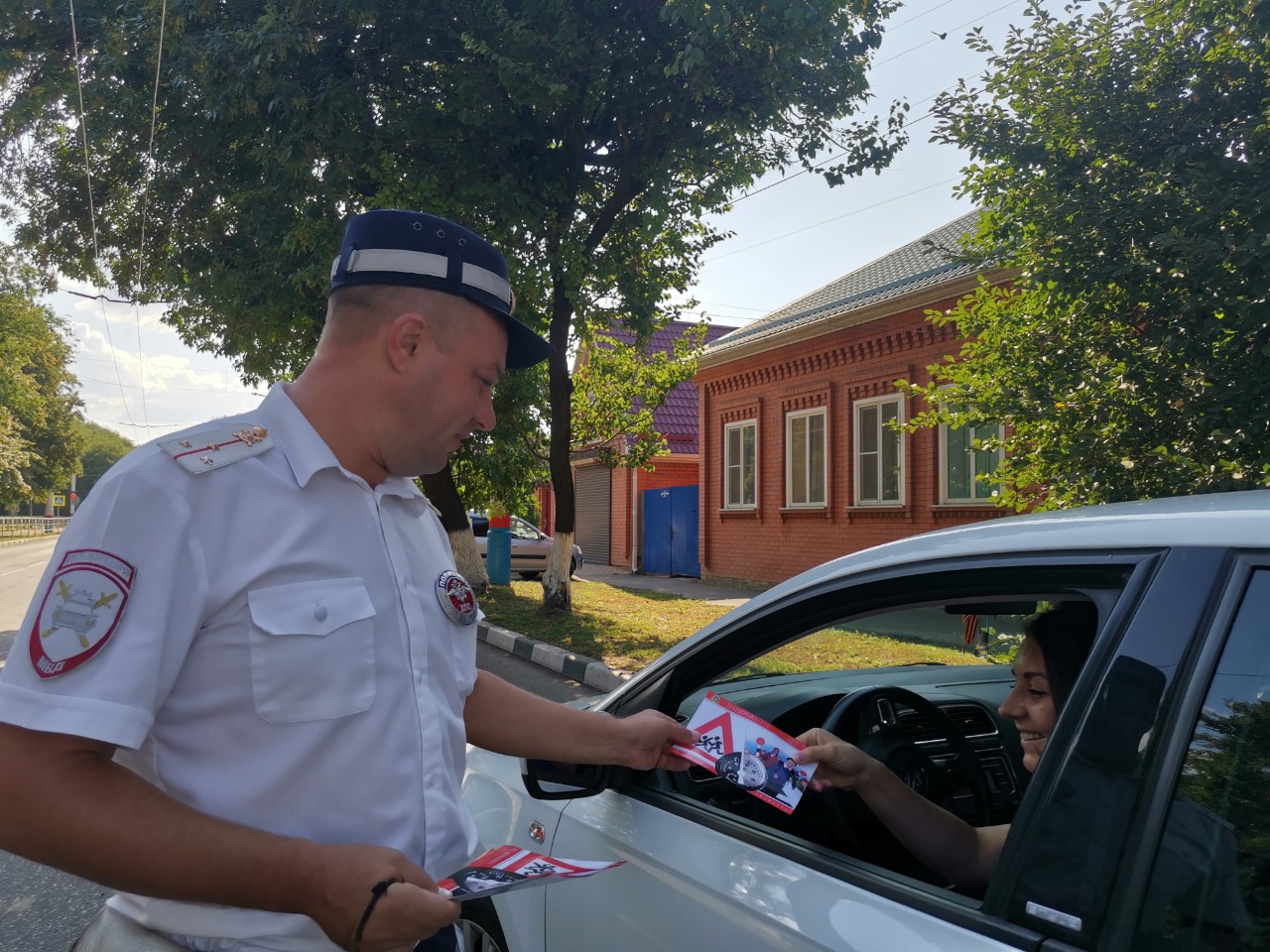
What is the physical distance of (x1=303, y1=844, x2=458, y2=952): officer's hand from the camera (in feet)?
4.05

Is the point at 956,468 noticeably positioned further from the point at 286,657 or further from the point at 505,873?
the point at 286,657

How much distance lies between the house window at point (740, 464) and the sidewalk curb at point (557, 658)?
25.7 feet

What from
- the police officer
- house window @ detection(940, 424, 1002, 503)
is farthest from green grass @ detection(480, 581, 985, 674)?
house window @ detection(940, 424, 1002, 503)

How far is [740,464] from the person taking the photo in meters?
19.5

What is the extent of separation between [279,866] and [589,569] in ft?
80.1

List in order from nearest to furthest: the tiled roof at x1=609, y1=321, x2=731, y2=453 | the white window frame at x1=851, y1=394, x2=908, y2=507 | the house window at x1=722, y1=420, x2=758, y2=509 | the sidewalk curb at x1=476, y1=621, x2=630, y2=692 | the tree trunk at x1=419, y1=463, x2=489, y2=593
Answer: the sidewalk curb at x1=476, y1=621, x2=630, y2=692 → the white window frame at x1=851, y1=394, x2=908, y2=507 → the tree trunk at x1=419, y1=463, x2=489, y2=593 → the house window at x1=722, y1=420, x2=758, y2=509 → the tiled roof at x1=609, y1=321, x2=731, y2=453

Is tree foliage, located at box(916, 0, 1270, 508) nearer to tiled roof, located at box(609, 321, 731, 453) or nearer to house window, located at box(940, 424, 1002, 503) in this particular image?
house window, located at box(940, 424, 1002, 503)

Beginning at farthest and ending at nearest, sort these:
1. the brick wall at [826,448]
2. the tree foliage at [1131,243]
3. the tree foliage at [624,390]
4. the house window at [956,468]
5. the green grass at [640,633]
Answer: the tree foliage at [624,390] < the brick wall at [826,448] < the house window at [956,468] < the tree foliage at [1131,243] < the green grass at [640,633]

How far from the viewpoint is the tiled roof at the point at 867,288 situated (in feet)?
49.0

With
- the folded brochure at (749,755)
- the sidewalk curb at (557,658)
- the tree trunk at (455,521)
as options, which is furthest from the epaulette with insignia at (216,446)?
the tree trunk at (455,521)

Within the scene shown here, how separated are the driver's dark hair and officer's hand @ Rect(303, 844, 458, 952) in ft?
3.96

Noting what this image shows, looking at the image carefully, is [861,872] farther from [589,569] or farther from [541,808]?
[589,569]

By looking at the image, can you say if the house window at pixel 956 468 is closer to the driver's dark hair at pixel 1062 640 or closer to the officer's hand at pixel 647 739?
the driver's dark hair at pixel 1062 640

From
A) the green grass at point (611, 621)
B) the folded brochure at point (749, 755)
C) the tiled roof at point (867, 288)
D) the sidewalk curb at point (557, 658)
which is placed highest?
the tiled roof at point (867, 288)
